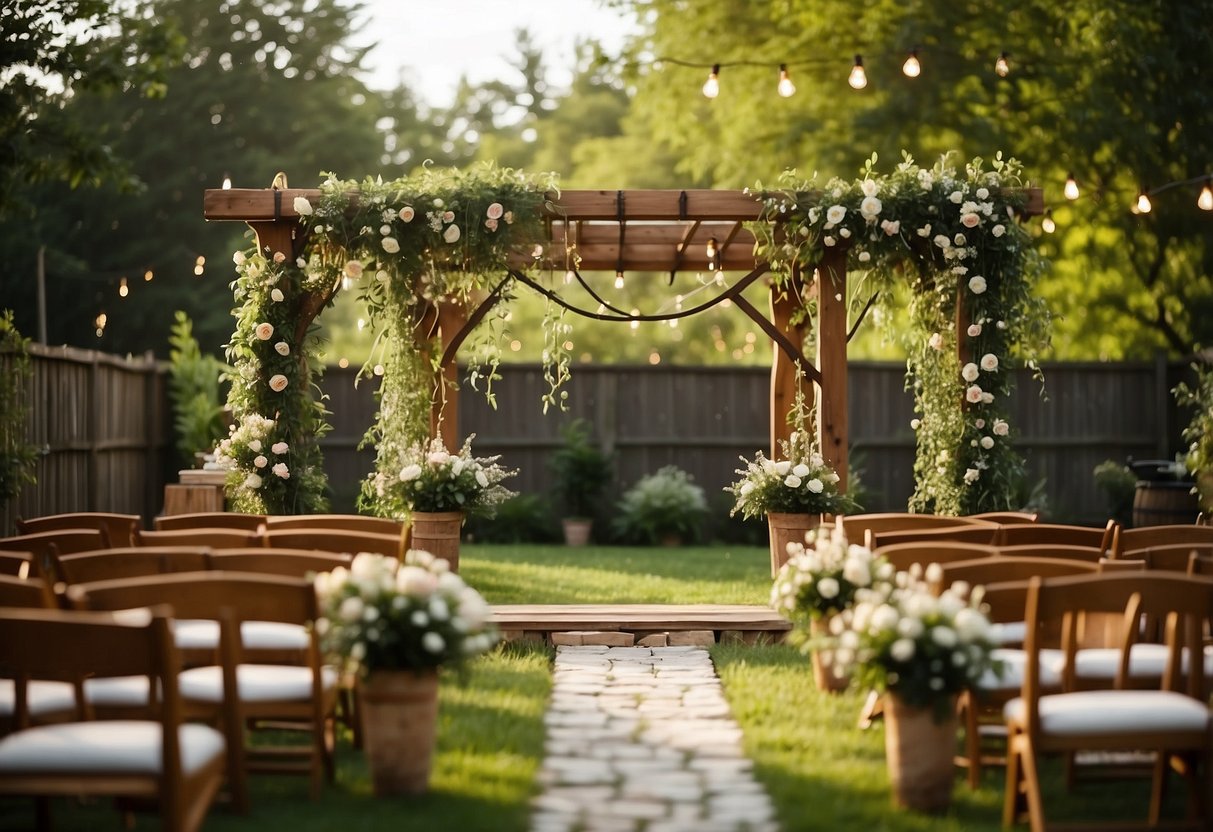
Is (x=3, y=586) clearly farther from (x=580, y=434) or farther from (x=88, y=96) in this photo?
(x=88, y=96)

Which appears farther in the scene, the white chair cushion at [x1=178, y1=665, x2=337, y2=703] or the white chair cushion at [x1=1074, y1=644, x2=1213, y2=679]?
the white chair cushion at [x1=1074, y1=644, x2=1213, y2=679]

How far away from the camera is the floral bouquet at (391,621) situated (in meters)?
4.27

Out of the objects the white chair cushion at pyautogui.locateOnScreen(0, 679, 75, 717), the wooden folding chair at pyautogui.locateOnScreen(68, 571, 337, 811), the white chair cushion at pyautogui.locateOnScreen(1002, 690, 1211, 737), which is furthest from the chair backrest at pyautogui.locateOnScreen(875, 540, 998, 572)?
the white chair cushion at pyautogui.locateOnScreen(0, 679, 75, 717)

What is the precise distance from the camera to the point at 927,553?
18.7 ft

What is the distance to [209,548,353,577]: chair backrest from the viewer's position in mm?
4918

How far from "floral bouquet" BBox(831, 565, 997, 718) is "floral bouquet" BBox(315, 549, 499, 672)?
4.02ft

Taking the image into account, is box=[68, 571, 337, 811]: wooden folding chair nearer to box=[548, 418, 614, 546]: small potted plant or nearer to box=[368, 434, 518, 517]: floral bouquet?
box=[368, 434, 518, 517]: floral bouquet

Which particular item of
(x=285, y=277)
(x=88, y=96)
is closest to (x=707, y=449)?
(x=285, y=277)

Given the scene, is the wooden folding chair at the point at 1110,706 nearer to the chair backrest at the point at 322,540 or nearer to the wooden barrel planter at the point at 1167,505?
the chair backrest at the point at 322,540

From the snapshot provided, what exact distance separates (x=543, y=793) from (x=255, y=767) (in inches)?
39.2

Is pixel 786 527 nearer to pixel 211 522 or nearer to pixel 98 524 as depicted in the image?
pixel 211 522

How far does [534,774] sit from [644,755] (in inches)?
19.4

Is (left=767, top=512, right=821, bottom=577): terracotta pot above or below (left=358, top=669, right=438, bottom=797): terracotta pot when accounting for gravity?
above

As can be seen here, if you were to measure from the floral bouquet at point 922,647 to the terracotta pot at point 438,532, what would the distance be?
14.7 ft
